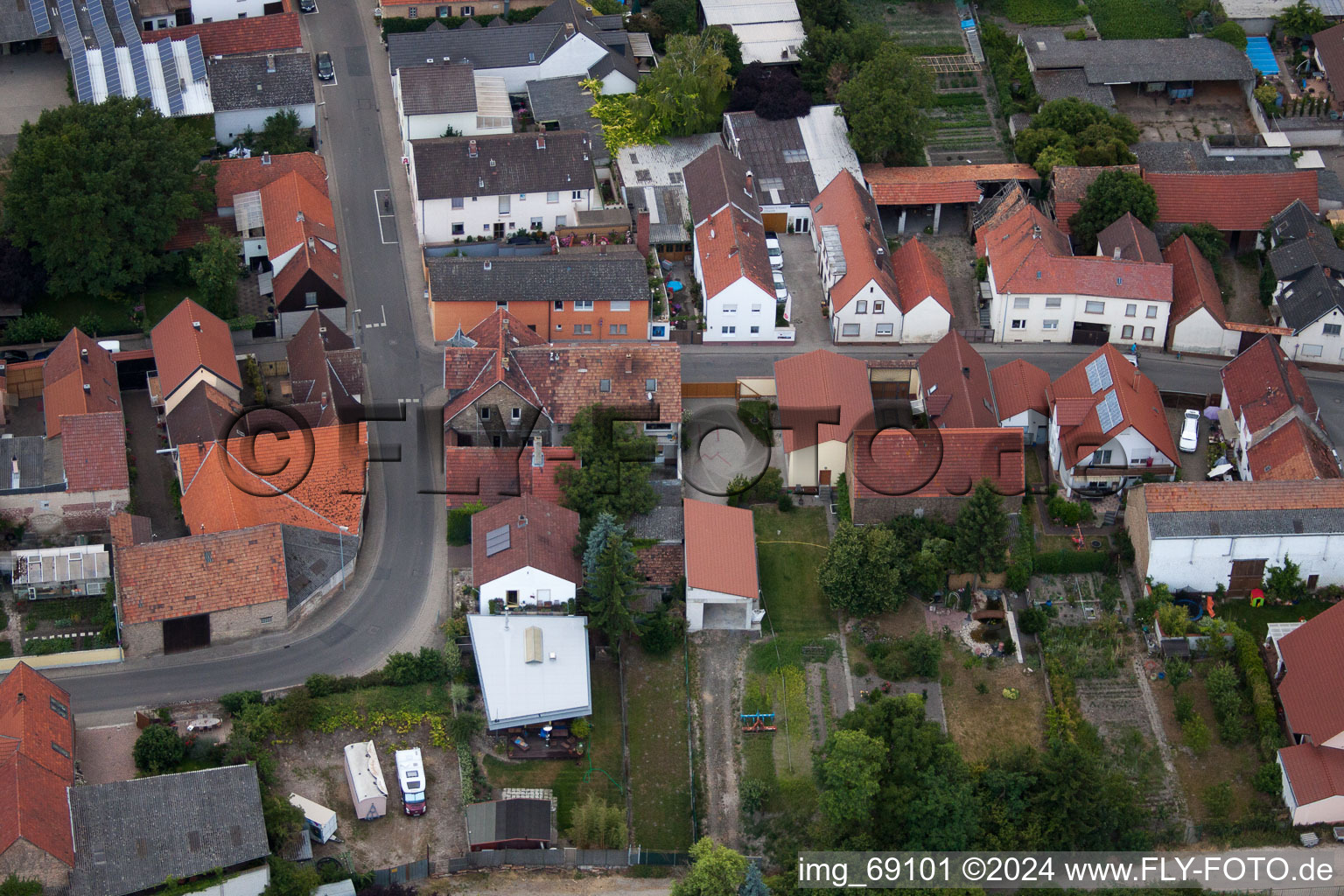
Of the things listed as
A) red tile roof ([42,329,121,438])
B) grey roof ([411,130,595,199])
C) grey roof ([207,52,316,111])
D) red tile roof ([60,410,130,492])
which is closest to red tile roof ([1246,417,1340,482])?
grey roof ([411,130,595,199])

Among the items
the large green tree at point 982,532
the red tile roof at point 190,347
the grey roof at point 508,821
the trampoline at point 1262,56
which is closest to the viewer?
the grey roof at point 508,821

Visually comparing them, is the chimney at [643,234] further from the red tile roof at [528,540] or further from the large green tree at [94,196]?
the large green tree at [94,196]

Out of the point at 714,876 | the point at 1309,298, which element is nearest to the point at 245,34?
the point at 1309,298

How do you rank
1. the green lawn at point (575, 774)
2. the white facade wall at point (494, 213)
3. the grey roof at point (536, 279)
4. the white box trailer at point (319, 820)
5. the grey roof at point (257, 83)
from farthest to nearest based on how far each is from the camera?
1. the grey roof at point (257, 83)
2. the white facade wall at point (494, 213)
3. the grey roof at point (536, 279)
4. the green lawn at point (575, 774)
5. the white box trailer at point (319, 820)

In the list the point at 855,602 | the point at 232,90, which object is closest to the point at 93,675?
the point at 855,602

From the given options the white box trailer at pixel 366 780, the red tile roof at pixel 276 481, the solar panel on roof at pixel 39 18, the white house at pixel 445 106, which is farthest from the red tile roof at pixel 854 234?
the solar panel on roof at pixel 39 18

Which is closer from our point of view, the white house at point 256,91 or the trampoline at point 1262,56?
the white house at point 256,91

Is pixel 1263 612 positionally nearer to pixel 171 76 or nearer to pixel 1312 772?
pixel 1312 772
